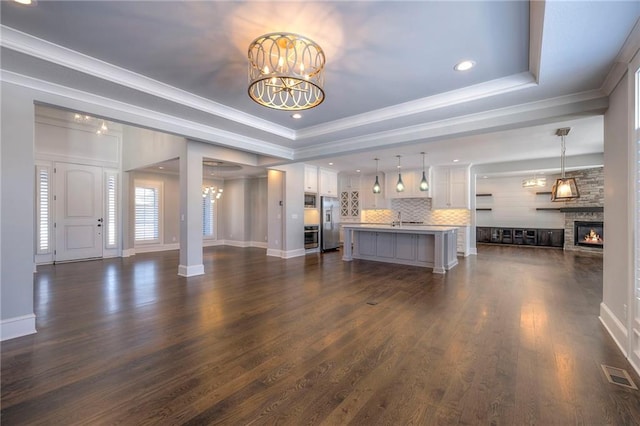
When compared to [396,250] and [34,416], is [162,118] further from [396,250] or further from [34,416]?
[396,250]

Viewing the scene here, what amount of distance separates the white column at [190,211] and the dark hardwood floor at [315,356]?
2.61 ft

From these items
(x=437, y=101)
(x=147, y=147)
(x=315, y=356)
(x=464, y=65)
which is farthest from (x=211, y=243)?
(x=464, y=65)

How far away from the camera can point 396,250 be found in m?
6.70

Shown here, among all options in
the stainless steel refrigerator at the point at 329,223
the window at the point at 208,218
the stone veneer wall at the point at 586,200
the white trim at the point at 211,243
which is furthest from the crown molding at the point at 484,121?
the stone veneer wall at the point at 586,200

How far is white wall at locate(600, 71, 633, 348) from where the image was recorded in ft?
8.12

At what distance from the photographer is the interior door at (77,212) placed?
6.73 metres

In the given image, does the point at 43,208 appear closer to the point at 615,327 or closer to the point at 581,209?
the point at 615,327

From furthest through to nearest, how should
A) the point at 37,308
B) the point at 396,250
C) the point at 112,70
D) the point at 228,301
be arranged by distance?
1. the point at 396,250
2. the point at 228,301
3. the point at 37,308
4. the point at 112,70

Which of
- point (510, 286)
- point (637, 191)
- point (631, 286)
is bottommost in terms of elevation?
point (510, 286)

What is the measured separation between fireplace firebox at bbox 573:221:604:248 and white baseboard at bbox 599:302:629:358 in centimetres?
751

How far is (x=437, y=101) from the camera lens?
3.61m

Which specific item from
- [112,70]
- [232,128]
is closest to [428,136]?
[232,128]

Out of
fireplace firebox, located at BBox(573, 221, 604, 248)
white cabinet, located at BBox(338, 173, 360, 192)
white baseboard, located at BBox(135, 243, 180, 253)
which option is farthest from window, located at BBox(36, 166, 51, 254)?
fireplace firebox, located at BBox(573, 221, 604, 248)

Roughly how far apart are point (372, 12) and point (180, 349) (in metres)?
3.27
